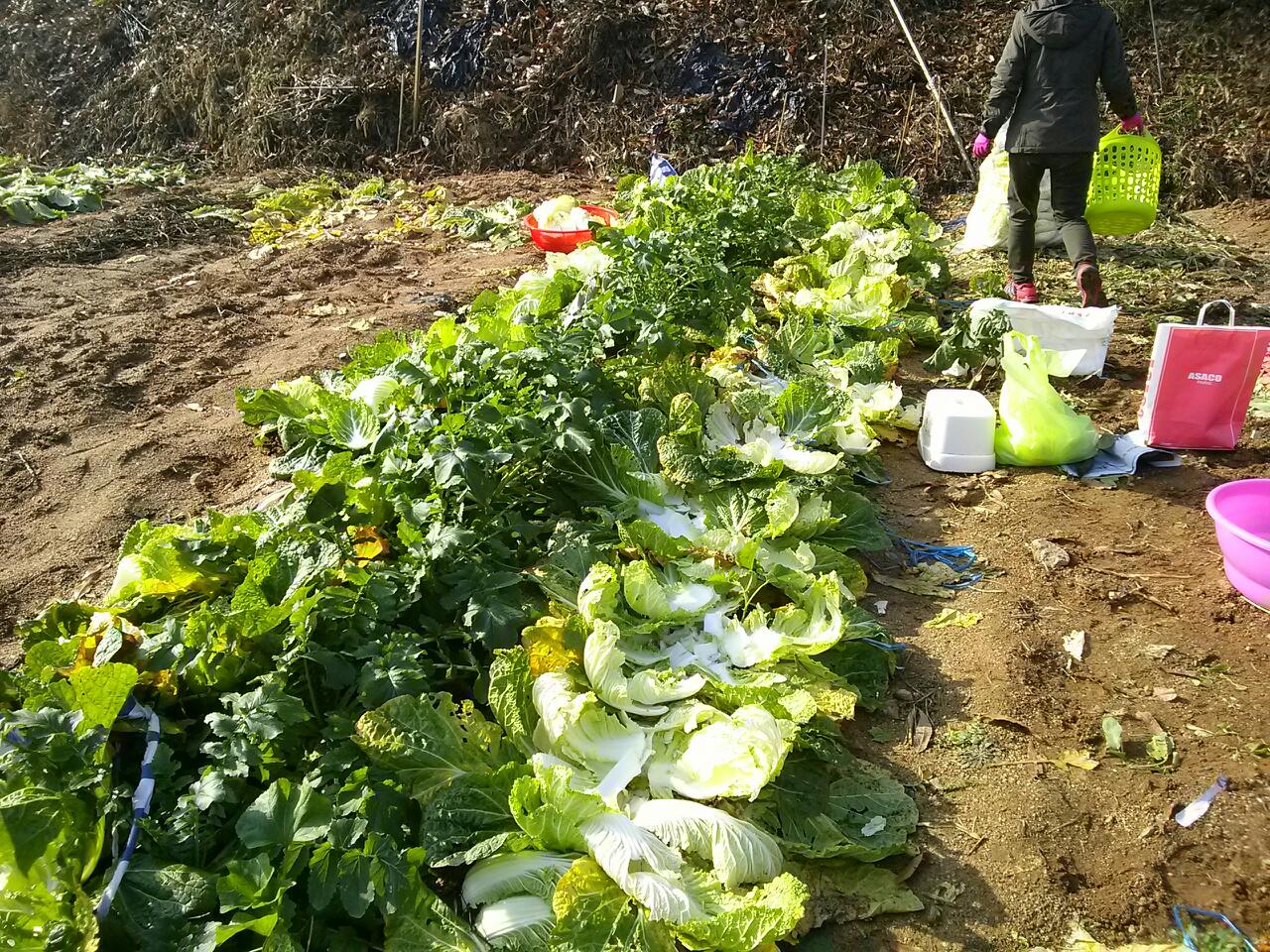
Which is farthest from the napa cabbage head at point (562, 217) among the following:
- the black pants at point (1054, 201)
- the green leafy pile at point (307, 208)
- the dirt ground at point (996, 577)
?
the black pants at point (1054, 201)

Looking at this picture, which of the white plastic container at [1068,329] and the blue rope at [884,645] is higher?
the white plastic container at [1068,329]

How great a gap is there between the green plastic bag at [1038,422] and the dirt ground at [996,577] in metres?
0.12

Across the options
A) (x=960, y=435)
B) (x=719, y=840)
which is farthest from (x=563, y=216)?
(x=719, y=840)

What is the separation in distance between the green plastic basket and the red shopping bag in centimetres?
264

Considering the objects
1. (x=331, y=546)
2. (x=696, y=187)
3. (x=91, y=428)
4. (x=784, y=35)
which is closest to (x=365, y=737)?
(x=331, y=546)

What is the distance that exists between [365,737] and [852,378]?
3.24m

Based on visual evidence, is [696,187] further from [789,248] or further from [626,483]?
[626,483]

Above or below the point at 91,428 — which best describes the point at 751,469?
above

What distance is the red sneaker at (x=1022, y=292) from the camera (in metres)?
5.71

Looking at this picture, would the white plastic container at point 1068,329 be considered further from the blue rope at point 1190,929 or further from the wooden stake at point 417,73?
the wooden stake at point 417,73

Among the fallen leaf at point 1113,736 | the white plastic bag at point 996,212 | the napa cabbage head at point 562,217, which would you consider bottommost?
the fallen leaf at point 1113,736

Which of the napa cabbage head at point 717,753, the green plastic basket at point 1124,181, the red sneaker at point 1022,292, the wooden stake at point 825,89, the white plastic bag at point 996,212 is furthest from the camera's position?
the wooden stake at point 825,89

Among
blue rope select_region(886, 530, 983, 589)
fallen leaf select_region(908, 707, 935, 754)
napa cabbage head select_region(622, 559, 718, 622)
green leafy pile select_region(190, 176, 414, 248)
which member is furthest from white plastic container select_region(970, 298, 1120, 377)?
green leafy pile select_region(190, 176, 414, 248)

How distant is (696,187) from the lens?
711 centimetres
